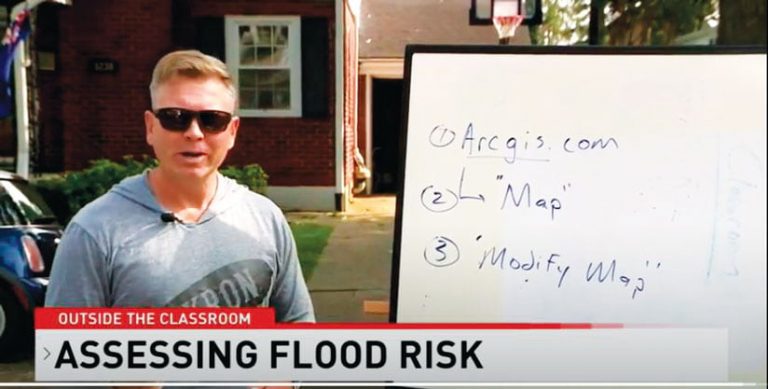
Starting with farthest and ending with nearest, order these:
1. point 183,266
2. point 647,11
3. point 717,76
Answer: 1. point 647,11
2. point 717,76
3. point 183,266

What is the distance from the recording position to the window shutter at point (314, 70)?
6.59 ft

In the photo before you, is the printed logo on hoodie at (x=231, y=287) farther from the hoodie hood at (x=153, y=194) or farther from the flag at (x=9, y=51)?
the flag at (x=9, y=51)

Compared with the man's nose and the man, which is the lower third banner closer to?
the man

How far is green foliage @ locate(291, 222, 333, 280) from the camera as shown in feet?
6.02

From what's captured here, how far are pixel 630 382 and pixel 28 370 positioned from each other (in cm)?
160

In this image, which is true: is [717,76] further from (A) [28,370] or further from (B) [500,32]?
(A) [28,370]

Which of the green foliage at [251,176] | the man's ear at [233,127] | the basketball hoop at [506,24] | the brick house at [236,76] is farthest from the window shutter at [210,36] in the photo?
the basketball hoop at [506,24]

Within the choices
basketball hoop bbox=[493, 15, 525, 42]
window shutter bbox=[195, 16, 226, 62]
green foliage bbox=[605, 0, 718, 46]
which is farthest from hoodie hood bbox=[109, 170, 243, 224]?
green foliage bbox=[605, 0, 718, 46]

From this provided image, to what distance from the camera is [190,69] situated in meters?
1.68

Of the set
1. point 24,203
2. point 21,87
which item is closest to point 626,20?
point 21,87

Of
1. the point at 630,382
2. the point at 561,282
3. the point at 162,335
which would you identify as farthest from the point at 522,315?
the point at 162,335

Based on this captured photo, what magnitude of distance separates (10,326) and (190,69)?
966 mm

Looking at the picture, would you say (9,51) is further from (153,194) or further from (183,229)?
(183,229)

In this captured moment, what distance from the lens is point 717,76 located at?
1746 mm
